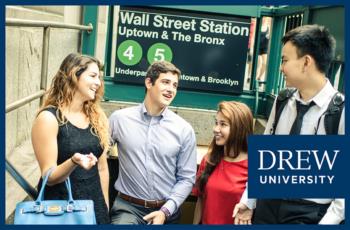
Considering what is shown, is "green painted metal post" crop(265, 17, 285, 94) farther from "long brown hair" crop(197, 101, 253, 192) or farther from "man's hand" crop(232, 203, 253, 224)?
"man's hand" crop(232, 203, 253, 224)

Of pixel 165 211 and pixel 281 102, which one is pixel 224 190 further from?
pixel 281 102

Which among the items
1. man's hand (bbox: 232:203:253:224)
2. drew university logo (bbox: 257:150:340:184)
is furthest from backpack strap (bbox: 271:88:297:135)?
man's hand (bbox: 232:203:253:224)

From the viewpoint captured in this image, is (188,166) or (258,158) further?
(188,166)

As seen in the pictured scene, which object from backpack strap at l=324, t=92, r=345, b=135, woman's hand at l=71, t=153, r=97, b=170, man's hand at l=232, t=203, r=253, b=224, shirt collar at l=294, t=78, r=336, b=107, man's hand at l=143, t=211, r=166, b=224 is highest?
shirt collar at l=294, t=78, r=336, b=107

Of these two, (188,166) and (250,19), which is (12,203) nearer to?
(188,166)

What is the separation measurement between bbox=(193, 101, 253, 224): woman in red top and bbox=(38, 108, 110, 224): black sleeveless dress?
50 centimetres

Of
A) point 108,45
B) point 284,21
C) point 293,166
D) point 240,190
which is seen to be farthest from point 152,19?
point 293,166

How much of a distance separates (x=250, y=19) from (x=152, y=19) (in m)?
0.71

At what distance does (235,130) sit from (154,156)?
44 cm

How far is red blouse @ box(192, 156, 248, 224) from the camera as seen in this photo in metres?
2.22

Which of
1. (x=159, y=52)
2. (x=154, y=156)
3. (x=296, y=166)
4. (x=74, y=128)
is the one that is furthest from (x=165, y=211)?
(x=159, y=52)

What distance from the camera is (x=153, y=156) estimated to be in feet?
7.94

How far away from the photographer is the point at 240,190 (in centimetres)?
221

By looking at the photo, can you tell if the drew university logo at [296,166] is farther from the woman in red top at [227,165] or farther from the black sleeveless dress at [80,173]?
the black sleeveless dress at [80,173]
